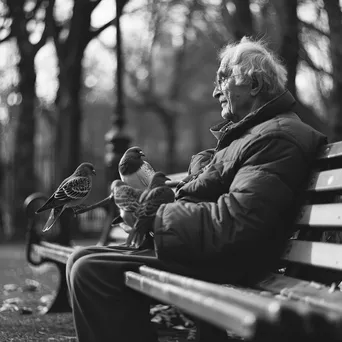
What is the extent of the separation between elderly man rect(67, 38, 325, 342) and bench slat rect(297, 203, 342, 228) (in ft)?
0.20

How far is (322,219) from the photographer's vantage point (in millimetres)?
3170

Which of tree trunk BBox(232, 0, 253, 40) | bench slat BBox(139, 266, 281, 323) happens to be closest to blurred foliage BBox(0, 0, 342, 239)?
tree trunk BBox(232, 0, 253, 40)

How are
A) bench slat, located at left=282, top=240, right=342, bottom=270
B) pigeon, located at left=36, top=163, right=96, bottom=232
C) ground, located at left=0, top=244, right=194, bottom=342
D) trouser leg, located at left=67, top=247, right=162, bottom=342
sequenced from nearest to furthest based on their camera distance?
1. bench slat, located at left=282, top=240, right=342, bottom=270
2. trouser leg, located at left=67, top=247, right=162, bottom=342
3. pigeon, located at left=36, top=163, right=96, bottom=232
4. ground, located at left=0, top=244, right=194, bottom=342

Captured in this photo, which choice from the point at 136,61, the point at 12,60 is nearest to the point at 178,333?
the point at 12,60

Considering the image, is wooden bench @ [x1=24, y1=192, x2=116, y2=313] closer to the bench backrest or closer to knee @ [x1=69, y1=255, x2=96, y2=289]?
knee @ [x1=69, y1=255, x2=96, y2=289]

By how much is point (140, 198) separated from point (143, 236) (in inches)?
8.0

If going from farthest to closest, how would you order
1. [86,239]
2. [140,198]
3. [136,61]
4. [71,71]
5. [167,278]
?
[136,61], [86,239], [71,71], [140,198], [167,278]

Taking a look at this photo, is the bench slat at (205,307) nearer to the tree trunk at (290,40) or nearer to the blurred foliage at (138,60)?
the blurred foliage at (138,60)

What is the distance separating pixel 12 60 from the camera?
787 inches

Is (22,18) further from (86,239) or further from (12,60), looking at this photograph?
(86,239)

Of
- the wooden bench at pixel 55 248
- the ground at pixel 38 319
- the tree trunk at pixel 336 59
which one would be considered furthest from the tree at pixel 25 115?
the wooden bench at pixel 55 248

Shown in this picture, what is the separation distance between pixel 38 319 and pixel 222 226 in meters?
3.33

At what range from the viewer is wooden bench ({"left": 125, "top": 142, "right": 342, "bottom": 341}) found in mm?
1891

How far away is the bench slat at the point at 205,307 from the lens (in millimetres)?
1914
